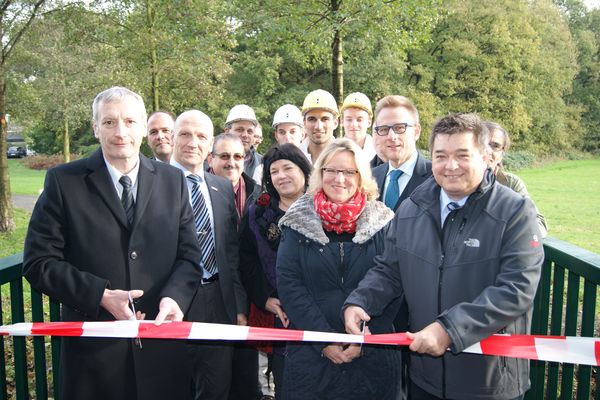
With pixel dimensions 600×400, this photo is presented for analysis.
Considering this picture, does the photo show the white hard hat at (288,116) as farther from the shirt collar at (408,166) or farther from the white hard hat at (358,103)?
the shirt collar at (408,166)

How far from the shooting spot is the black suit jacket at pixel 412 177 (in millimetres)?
4148

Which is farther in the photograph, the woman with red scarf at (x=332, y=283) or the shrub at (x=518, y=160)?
the shrub at (x=518, y=160)

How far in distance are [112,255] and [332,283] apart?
4.36 feet

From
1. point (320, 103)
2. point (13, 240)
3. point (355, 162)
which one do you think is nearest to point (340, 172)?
point (355, 162)

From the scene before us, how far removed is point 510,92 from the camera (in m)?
40.7

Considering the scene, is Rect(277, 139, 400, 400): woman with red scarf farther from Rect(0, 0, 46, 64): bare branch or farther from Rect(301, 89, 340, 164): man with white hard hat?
Rect(0, 0, 46, 64): bare branch

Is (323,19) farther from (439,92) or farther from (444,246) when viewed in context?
(439,92)

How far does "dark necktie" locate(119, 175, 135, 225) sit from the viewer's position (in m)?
3.13

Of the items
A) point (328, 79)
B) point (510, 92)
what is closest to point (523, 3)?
point (510, 92)

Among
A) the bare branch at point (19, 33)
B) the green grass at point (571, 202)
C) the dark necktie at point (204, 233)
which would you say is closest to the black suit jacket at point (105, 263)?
the dark necktie at point (204, 233)

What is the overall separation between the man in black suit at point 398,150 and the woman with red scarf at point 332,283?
82cm

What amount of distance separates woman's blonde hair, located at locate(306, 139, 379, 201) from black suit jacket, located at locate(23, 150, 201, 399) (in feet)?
3.00

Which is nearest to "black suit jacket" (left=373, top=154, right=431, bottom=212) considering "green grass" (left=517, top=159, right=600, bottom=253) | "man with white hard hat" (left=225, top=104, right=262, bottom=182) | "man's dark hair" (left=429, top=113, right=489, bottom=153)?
"man's dark hair" (left=429, top=113, right=489, bottom=153)

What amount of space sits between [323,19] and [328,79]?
2396 cm
